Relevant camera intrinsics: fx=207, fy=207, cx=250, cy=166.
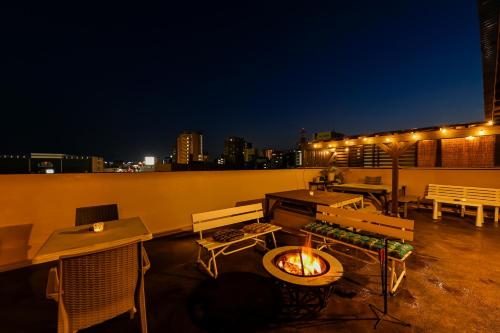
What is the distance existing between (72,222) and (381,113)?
1804 inches

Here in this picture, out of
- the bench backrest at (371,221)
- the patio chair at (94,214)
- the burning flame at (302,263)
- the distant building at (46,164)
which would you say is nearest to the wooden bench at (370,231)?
the bench backrest at (371,221)

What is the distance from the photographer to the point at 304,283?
1972mm

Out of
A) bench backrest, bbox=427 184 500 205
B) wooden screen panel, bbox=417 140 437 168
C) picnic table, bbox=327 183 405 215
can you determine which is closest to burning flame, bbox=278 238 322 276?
picnic table, bbox=327 183 405 215

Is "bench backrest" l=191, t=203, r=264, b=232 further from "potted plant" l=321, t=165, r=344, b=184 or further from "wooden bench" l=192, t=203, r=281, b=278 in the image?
"potted plant" l=321, t=165, r=344, b=184

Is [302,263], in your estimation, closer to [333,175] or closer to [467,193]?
[467,193]

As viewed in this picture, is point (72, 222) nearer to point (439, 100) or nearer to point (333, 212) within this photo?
point (333, 212)

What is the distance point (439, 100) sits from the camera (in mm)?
27641

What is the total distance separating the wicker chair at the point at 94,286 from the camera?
1.37m

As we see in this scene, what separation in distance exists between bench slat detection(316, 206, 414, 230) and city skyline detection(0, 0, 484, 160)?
289 cm

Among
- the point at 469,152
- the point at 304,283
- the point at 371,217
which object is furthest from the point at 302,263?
the point at 469,152

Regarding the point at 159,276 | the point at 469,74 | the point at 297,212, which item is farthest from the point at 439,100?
the point at 159,276

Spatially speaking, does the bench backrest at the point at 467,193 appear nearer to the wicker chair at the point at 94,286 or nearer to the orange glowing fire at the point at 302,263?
the orange glowing fire at the point at 302,263

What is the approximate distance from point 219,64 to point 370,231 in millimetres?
24888

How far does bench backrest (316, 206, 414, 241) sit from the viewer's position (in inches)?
112
